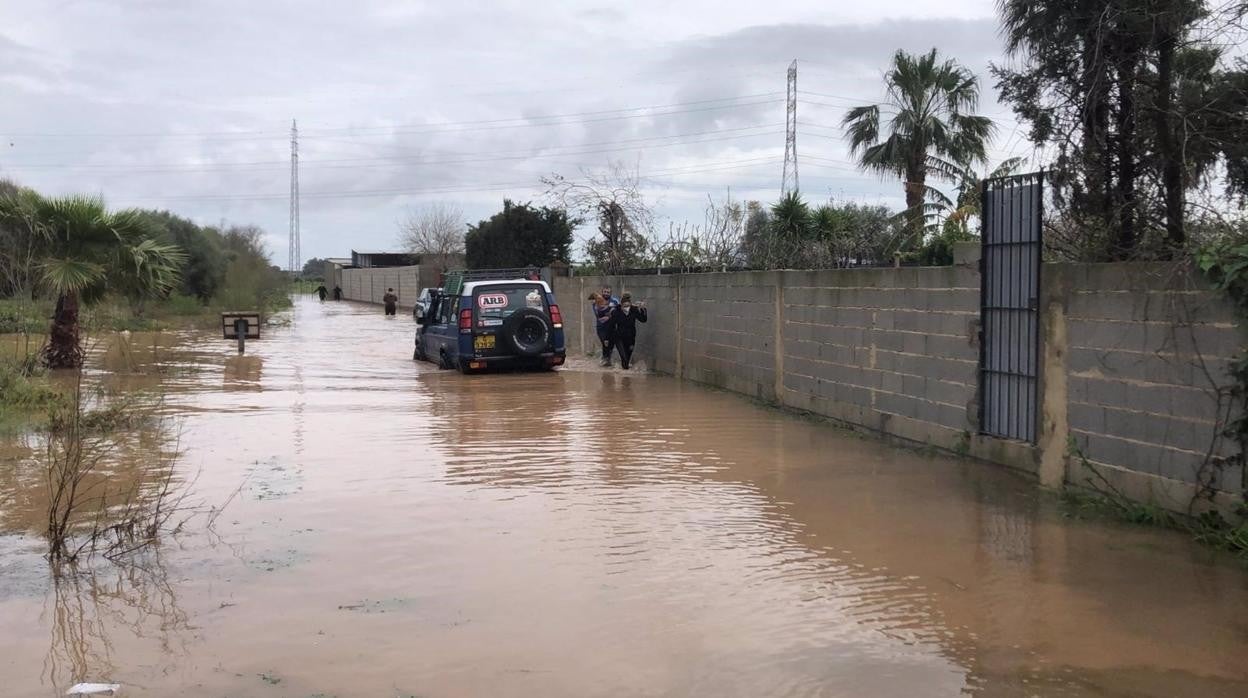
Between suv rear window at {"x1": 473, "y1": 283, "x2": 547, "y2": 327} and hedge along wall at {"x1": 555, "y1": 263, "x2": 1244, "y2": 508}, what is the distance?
3.31 meters

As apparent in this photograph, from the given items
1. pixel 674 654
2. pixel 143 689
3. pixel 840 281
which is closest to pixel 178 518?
pixel 143 689

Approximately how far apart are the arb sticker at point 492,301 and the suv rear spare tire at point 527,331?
0.33m

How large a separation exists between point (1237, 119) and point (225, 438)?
32.4ft

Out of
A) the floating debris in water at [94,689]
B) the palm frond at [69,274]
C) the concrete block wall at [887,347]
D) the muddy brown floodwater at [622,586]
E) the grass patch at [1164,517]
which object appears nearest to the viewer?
the floating debris in water at [94,689]

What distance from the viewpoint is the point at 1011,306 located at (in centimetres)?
944

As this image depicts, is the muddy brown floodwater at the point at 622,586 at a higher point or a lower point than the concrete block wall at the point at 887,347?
lower

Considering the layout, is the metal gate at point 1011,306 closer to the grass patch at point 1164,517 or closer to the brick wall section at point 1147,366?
the brick wall section at point 1147,366

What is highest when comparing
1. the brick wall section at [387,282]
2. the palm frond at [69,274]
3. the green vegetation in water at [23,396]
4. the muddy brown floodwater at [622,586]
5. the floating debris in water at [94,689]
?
the brick wall section at [387,282]

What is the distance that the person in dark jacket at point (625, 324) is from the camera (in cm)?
2005

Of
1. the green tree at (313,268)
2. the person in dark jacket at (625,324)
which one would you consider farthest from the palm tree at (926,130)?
the green tree at (313,268)

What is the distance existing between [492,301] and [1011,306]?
A: 11278 mm

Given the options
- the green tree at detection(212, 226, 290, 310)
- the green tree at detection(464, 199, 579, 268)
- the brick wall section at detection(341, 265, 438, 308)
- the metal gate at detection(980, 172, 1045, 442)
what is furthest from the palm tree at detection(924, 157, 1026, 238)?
the brick wall section at detection(341, 265, 438, 308)

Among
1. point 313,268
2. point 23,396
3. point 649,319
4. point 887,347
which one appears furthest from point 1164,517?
point 313,268

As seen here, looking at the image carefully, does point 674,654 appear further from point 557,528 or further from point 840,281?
point 840,281
